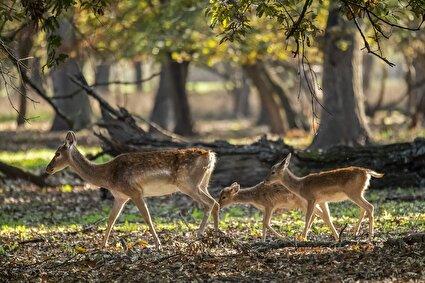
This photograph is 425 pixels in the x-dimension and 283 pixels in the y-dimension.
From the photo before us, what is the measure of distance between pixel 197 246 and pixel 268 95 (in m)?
21.8

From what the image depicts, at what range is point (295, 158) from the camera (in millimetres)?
16125

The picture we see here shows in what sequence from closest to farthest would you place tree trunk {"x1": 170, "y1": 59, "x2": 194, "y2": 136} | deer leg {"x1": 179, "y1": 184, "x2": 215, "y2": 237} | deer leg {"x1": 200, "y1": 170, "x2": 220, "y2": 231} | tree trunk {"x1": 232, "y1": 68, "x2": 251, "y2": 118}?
deer leg {"x1": 179, "y1": 184, "x2": 215, "y2": 237}
deer leg {"x1": 200, "y1": 170, "x2": 220, "y2": 231}
tree trunk {"x1": 170, "y1": 59, "x2": 194, "y2": 136}
tree trunk {"x1": 232, "y1": 68, "x2": 251, "y2": 118}

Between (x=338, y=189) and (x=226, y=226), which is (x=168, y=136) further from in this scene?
(x=338, y=189)

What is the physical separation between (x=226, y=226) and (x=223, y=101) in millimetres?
45093

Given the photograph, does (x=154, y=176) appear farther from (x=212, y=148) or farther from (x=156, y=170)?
(x=212, y=148)

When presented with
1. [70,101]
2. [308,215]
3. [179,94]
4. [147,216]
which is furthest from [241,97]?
[147,216]

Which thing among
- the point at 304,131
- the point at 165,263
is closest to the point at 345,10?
the point at 165,263

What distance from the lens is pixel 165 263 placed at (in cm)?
967

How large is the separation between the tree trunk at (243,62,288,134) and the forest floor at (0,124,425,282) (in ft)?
46.9

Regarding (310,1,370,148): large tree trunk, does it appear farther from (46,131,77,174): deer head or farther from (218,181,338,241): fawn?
(46,131,77,174): deer head

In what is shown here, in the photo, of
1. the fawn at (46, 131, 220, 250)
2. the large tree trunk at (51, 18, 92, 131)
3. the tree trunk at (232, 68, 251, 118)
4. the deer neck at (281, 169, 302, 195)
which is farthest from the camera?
the tree trunk at (232, 68, 251, 118)

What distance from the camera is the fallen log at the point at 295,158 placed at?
1568 centimetres

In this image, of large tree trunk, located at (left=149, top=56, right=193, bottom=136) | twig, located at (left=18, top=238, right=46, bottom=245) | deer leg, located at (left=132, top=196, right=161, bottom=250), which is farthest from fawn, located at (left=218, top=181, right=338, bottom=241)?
large tree trunk, located at (left=149, top=56, right=193, bottom=136)

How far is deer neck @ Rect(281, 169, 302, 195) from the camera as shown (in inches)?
464
